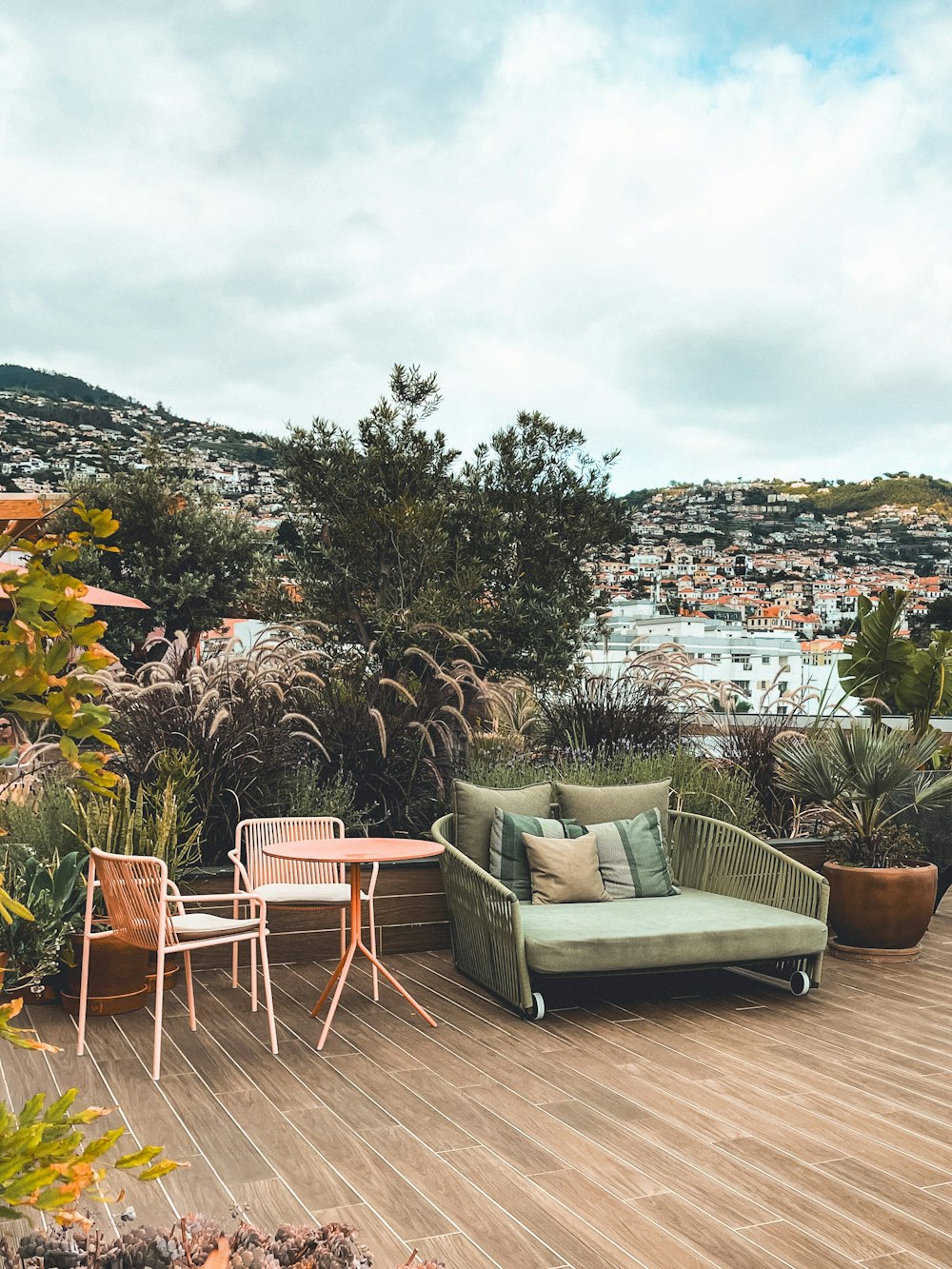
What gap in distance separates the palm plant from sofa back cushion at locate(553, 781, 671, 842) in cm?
100

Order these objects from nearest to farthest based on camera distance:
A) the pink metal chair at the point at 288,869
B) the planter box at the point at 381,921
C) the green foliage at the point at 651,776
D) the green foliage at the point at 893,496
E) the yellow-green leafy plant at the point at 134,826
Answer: the yellow-green leafy plant at the point at 134,826
the pink metal chair at the point at 288,869
the planter box at the point at 381,921
the green foliage at the point at 651,776
the green foliage at the point at 893,496

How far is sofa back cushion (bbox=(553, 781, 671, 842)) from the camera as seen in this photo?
567 centimetres

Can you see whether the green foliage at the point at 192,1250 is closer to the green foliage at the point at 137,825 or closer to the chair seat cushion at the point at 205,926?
the chair seat cushion at the point at 205,926

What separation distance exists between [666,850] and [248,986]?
7.24 ft

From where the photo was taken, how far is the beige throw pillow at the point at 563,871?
5297 mm

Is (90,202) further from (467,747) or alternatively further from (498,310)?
(467,747)

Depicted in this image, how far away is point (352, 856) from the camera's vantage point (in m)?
4.52

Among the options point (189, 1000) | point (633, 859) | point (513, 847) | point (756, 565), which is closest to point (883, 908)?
point (633, 859)

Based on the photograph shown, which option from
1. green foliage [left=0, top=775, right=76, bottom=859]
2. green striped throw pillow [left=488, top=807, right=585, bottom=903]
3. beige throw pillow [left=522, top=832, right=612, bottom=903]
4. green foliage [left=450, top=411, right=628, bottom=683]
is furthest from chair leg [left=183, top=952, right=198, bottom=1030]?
green foliage [left=450, top=411, right=628, bottom=683]

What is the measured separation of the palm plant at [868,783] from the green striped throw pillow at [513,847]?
5.44 feet

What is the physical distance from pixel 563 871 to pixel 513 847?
265mm

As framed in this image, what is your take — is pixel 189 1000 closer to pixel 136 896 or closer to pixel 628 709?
pixel 136 896

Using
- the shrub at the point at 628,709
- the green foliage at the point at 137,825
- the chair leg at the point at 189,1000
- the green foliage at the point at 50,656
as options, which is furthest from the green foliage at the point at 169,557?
the green foliage at the point at 50,656

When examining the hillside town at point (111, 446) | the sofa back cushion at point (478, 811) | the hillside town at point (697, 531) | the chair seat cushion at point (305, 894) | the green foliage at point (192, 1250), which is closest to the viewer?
the green foliage at point (192, 1250)
